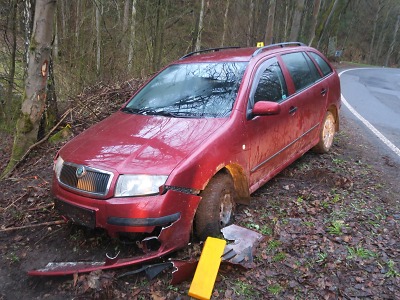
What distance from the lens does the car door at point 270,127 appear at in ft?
13.1

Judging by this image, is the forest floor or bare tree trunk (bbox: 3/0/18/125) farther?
bare tree trunk (bbox: 3/0/18/125)

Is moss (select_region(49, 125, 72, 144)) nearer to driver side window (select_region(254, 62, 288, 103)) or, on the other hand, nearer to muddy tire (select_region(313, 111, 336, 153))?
driver side window (select_region(254, 62, 288, 103))

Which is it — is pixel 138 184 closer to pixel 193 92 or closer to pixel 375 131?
pixel 193 92

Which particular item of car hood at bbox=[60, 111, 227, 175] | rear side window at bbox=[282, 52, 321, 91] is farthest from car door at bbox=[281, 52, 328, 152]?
car hood at bbox=[60, 111, 227, 175]

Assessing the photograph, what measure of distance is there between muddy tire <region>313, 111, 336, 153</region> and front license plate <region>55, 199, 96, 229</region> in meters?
3.94

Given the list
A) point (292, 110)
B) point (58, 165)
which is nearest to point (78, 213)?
point (58, 165)

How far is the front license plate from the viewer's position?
3021mm

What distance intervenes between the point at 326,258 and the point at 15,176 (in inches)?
168

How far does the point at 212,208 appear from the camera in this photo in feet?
10.8

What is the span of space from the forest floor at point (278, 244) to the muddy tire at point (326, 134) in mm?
583

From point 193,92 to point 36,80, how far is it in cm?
273

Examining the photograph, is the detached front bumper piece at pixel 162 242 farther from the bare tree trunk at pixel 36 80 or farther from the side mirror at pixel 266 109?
the bare tree trunk at pixel 36 80

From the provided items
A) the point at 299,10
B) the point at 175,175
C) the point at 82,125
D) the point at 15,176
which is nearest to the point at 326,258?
the point at 175,175

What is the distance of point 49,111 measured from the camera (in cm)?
632
